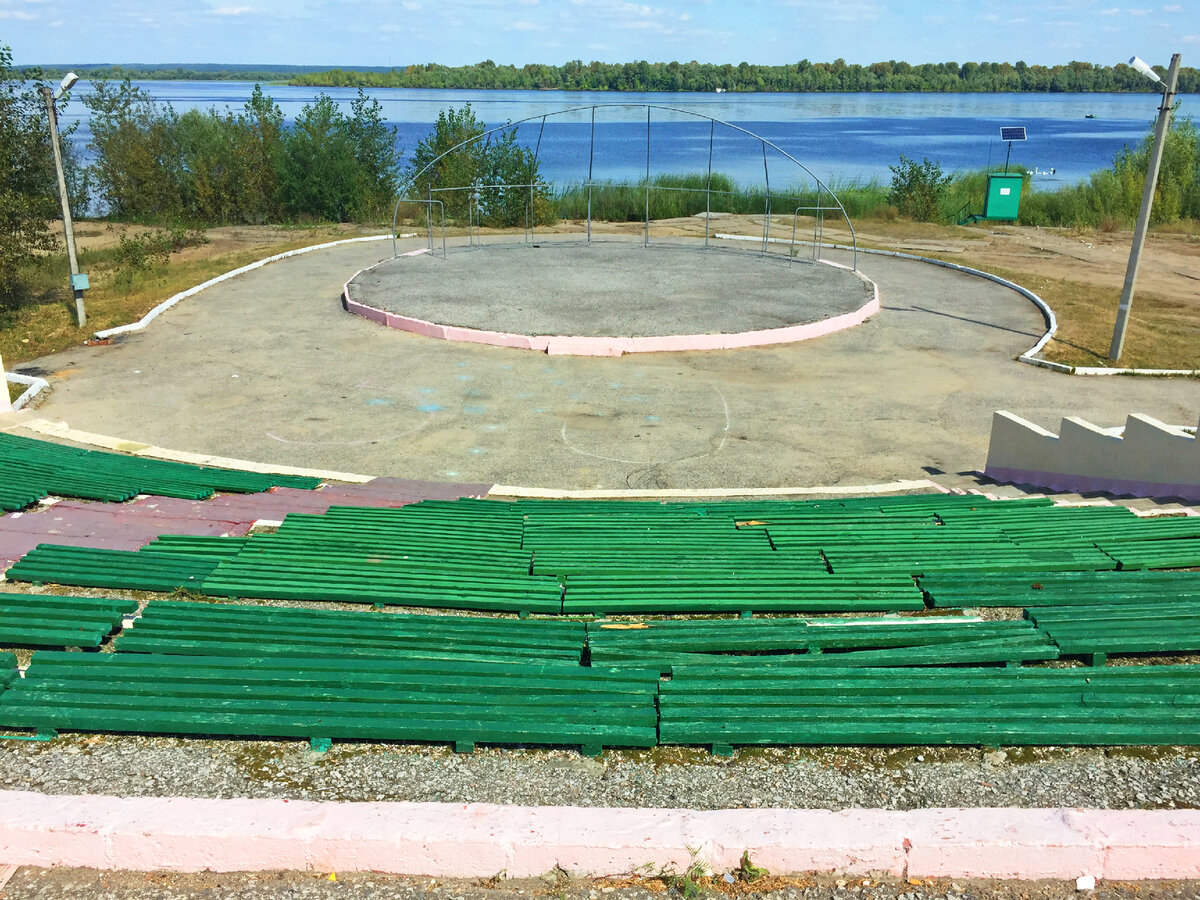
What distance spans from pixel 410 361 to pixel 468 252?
1159cm

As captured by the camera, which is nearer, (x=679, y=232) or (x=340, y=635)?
(x=340, y=635)

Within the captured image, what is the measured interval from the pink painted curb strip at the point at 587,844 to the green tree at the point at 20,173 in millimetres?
18964

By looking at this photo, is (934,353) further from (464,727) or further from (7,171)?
(7,171)

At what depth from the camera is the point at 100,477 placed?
1010 centimetres

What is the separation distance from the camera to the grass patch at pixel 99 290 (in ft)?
62.7

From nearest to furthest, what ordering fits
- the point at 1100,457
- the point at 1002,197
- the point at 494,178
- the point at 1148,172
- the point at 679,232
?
the point at 1100,457 < the point at 1148,172 < the point at 679,232 < the point at 494,178 < the point at 1002,197

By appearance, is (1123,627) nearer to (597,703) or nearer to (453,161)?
(597,703)

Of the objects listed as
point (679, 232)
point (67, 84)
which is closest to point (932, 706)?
point (67, 84)

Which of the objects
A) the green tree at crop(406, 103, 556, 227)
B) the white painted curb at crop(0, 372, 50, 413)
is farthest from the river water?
the white painted curb at crop(0, 372, 50, 413)

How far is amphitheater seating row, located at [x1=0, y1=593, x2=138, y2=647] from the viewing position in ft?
17.8

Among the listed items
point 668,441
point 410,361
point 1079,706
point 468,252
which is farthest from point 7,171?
point 1079,706

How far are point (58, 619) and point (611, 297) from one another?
17.2m

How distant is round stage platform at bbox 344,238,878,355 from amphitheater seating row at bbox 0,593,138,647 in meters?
12.8

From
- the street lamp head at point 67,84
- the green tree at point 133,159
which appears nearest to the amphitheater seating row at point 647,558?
the street lamp head at point 67,84
